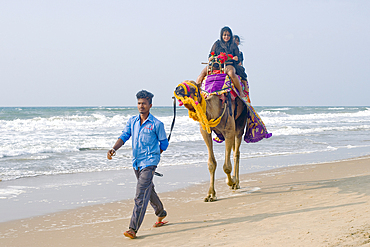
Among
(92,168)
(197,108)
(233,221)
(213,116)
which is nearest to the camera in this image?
(233,221)

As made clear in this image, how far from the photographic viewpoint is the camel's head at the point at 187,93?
5707 mm

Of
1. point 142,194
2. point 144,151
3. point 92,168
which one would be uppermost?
point 144,151

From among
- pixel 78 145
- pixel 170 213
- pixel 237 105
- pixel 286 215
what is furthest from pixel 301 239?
pixel 78 145

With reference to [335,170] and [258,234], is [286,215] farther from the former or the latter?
[335,170]

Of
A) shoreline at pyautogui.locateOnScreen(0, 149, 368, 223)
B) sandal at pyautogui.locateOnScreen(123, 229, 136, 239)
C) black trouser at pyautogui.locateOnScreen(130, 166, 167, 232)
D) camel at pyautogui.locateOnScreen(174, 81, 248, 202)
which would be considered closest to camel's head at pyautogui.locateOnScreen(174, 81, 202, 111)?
camel at pyautogui.locateOnScreen(174, 81, 248, 202)

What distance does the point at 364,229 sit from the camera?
3828mm

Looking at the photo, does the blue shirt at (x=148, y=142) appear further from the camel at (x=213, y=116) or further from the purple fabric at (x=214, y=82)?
the purple fabric at (x=214, y=82)

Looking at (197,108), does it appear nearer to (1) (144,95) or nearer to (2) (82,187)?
(1) (144,95)

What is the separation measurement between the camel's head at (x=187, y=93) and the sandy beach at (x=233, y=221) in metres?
1.75

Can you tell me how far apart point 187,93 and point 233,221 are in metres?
2.02

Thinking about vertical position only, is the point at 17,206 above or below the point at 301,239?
below

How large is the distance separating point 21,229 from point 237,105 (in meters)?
4.67

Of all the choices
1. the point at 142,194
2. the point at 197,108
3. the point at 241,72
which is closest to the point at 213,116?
the point at 197,108

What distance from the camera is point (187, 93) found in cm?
572
